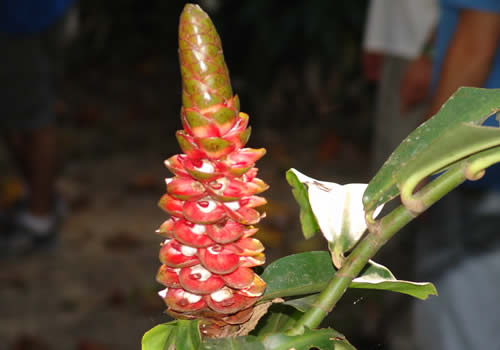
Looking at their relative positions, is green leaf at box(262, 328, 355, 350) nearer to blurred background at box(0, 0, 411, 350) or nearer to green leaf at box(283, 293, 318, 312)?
green leaf at box(283, 293, 318, 312)

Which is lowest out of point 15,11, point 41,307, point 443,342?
point 41,307

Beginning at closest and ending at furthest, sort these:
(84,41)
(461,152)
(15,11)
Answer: (461,152) < (15,11) < (84,41)

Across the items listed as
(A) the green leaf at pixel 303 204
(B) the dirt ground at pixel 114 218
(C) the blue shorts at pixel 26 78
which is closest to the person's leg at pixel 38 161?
(C) the blue shorts at pixel 26 78

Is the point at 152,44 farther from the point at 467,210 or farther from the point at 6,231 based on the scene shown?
the point at 467,210

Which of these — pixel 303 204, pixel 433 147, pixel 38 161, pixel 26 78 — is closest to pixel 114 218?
pixel 38 161

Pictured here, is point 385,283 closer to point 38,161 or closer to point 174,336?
point 174,336

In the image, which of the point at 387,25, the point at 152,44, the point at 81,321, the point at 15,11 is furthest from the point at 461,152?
the point at 152,44

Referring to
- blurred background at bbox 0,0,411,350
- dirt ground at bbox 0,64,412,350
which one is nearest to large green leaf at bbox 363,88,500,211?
dirt ground at bbox 0,64,412,350
